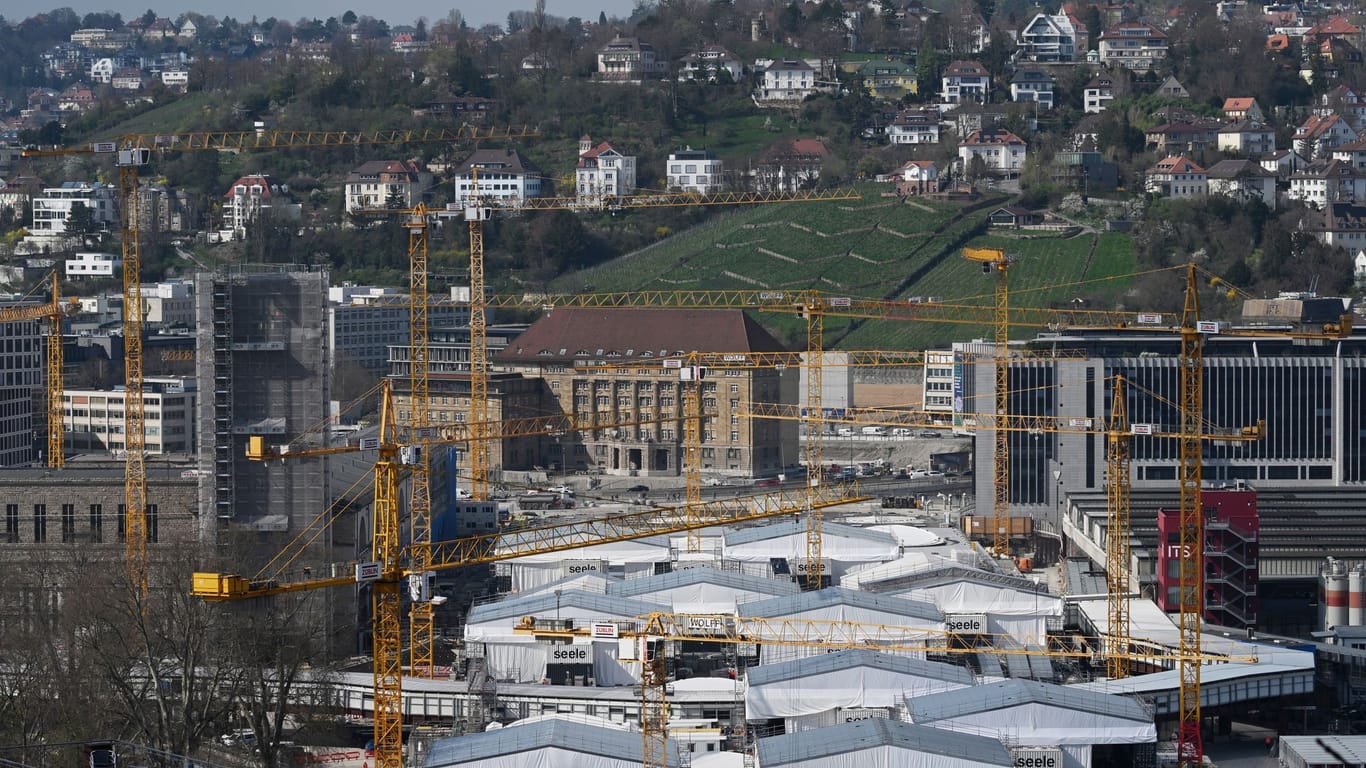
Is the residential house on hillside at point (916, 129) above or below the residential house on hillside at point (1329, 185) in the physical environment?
above

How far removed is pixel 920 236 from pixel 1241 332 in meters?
31.7

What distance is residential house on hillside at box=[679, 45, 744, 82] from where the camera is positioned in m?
94.7

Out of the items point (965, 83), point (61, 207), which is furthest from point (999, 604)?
point (965, 83)

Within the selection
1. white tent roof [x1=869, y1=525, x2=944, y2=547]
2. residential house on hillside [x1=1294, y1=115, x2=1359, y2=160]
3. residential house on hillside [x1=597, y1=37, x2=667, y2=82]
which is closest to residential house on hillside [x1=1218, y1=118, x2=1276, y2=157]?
residential house on hillside [x1=1294, y1=115, x2=1359, y2=160]

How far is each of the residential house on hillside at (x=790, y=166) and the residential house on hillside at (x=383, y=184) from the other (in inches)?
468

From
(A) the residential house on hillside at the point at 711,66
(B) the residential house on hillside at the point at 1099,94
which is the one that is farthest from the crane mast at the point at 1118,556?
(A) the residential house on hillside at the point at 711,66

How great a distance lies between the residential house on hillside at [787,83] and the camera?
308 ft

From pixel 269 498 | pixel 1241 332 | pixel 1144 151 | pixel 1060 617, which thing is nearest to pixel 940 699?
pixel 1060 617

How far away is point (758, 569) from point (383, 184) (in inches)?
1842

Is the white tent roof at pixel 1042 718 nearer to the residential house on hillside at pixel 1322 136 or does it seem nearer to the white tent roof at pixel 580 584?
the white tent roof at pixel 580 584

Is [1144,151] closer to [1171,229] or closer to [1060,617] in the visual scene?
[1171,229]

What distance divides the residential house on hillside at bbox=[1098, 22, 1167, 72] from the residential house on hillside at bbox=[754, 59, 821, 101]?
12.2 metres

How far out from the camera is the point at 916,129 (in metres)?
87.6

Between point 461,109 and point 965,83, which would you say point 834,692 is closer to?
point 461,109
